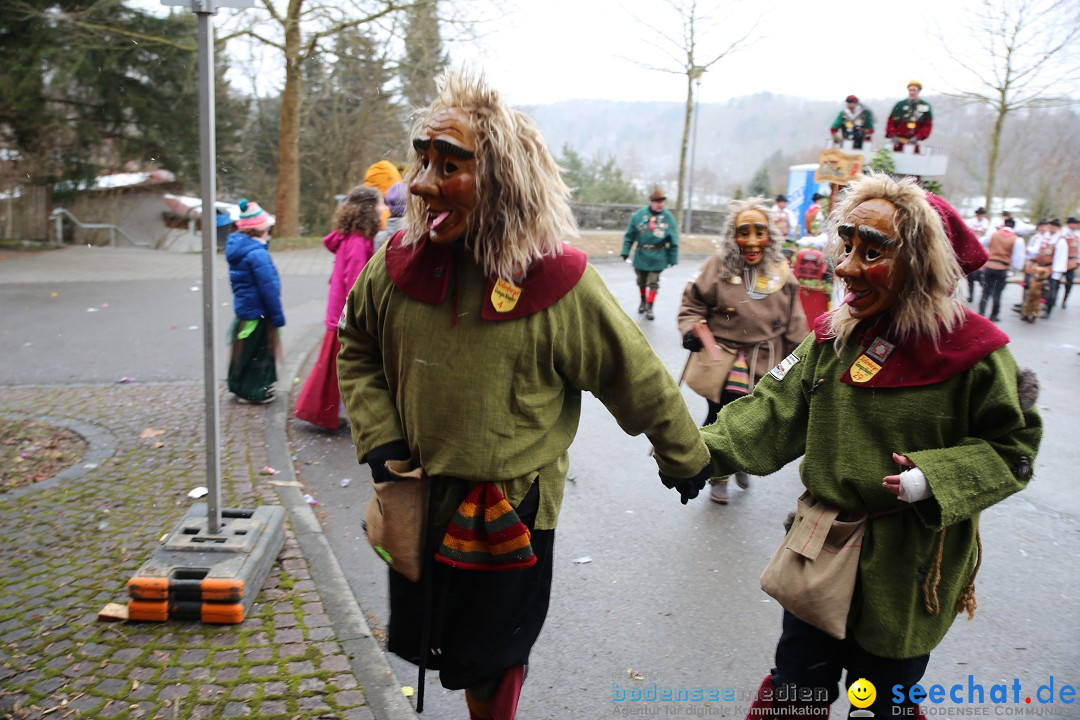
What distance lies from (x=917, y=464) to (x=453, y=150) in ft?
5.17

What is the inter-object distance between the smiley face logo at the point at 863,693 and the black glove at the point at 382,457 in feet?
5.27

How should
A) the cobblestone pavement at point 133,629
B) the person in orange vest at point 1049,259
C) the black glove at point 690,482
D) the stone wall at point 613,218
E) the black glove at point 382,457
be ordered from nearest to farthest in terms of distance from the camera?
the black glove at point 382,457
the black glove at point 690,482
the cobblestone pavement at point 133,629
the person in orange vest at point 1049,259
the stone wall at point 613,218

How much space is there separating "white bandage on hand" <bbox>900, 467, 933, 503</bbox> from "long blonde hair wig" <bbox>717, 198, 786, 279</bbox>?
3.17 m

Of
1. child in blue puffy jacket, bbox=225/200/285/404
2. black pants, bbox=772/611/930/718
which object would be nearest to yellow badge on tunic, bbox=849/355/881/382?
black pants, bbox=772/611/930/718

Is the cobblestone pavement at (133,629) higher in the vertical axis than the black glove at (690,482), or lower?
lower

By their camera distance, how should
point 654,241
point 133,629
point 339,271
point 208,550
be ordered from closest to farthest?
point 133,629
point 208,550
point 339,271
point 654,241

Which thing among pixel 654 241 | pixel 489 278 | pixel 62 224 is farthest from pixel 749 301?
pixel 62 224

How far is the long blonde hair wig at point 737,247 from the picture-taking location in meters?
5.38

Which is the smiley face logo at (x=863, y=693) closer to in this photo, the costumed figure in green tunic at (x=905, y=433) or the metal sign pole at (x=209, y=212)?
the costumed figure in green tunic at (x=905, y=433)

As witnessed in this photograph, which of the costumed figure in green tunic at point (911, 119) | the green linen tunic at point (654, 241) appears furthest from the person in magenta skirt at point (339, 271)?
the costumed figure in green tunic at point (911, 119)

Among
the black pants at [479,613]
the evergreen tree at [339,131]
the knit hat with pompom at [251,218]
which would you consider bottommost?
the black pants at [479,613]

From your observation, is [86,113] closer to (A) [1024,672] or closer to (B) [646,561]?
(B) [646,561]

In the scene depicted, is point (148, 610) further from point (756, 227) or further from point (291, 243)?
point (291, 243)

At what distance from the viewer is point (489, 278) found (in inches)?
94.1
